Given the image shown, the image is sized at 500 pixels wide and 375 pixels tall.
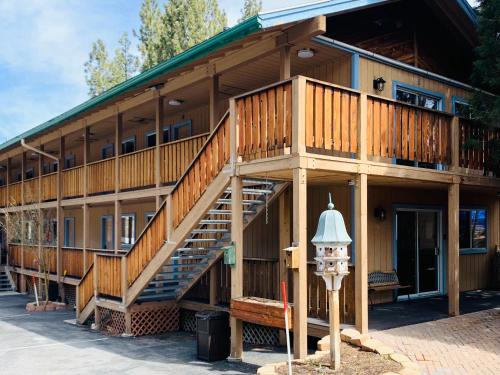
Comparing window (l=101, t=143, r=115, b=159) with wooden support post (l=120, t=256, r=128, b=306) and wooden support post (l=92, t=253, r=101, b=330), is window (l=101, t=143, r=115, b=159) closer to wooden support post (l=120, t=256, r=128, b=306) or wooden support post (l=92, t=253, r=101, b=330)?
wooden support post (l=92, t=253, r=101, b=330)

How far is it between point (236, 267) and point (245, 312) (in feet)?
2.53

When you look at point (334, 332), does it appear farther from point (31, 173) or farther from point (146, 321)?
point (31, 173)

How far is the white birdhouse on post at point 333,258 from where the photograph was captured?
278 inches

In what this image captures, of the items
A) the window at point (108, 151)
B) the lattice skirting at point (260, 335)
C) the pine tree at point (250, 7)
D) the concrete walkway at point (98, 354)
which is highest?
the pine tree at point (250, 7)

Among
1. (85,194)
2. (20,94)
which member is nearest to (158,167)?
(85,194)

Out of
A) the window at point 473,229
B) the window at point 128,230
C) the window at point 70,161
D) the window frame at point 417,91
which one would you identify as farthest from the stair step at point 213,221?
the window at point 70,161

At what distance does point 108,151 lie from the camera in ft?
68.8

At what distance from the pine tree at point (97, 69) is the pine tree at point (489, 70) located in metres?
35.5

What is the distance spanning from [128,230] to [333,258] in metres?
13.5

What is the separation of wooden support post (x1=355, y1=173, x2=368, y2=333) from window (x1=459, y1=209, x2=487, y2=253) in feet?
21.3

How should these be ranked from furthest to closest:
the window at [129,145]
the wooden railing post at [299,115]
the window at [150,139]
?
1. the window at [129,145]
2. the window at [150,139]
3. the wooden railing post at [299,115]

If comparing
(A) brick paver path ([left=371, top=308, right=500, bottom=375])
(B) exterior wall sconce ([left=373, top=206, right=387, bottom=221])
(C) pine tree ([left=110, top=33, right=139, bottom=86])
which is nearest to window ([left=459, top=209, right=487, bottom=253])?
(B) exterior wall sconce ([left=373, top=206, right=387, bottom=221])

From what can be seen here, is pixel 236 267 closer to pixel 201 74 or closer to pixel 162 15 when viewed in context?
pixel 201 74

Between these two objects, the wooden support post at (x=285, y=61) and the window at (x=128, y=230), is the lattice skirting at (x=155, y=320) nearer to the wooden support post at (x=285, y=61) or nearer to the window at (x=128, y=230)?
the wooden support post at (x=285, y=61)
